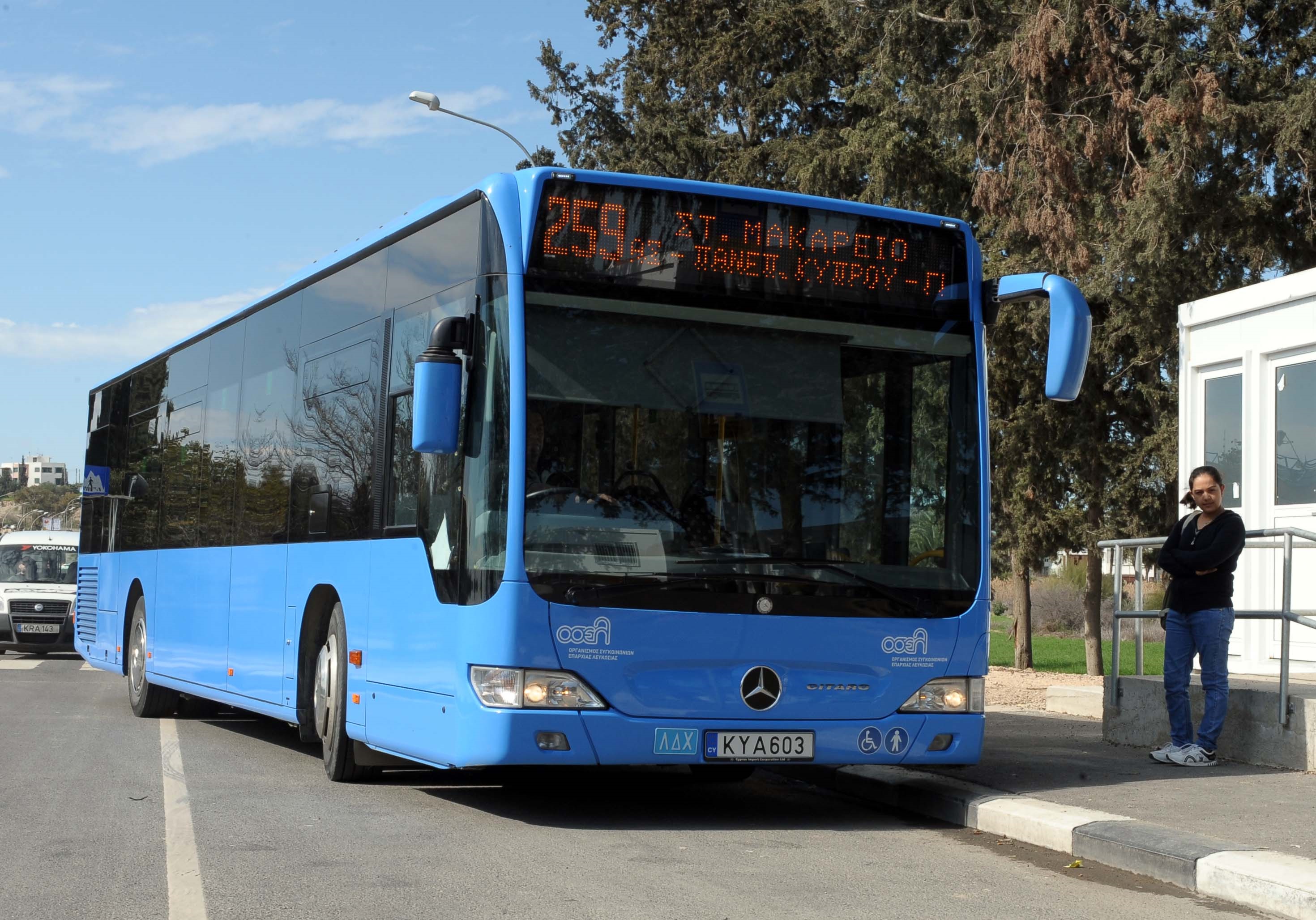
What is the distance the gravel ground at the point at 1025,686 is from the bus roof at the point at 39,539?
16.3 meters

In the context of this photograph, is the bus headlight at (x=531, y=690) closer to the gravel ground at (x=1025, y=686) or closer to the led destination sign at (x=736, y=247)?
the led destination sign at (x=736, y=247)

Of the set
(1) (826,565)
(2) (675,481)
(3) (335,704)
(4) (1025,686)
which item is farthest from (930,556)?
(4) (1025,686)

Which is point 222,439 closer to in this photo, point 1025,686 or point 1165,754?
point 1165,754

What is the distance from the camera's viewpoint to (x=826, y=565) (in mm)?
8180

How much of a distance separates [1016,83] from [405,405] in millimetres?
13402

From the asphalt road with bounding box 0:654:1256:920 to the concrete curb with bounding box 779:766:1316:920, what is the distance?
102mm

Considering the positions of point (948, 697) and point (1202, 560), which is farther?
point (1202, 560)

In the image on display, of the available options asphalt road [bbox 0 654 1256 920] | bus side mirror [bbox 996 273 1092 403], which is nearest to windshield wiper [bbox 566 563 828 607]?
asphalt road [bbox 0 654 1256 920]

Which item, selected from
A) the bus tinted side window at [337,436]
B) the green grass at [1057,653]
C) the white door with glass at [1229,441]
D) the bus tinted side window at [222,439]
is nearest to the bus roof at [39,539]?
the bus tinted side window at [222,439]

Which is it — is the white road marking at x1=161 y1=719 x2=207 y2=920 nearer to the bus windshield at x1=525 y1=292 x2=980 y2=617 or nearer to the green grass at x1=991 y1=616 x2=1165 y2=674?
the bus windshield at x1=525 y1=292 x2=980 y2=617

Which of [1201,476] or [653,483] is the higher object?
[1201,476]

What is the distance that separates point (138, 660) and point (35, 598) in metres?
12.2

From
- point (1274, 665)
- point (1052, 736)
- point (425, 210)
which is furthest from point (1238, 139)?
point (425, 210)

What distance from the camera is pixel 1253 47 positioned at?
809 inches
